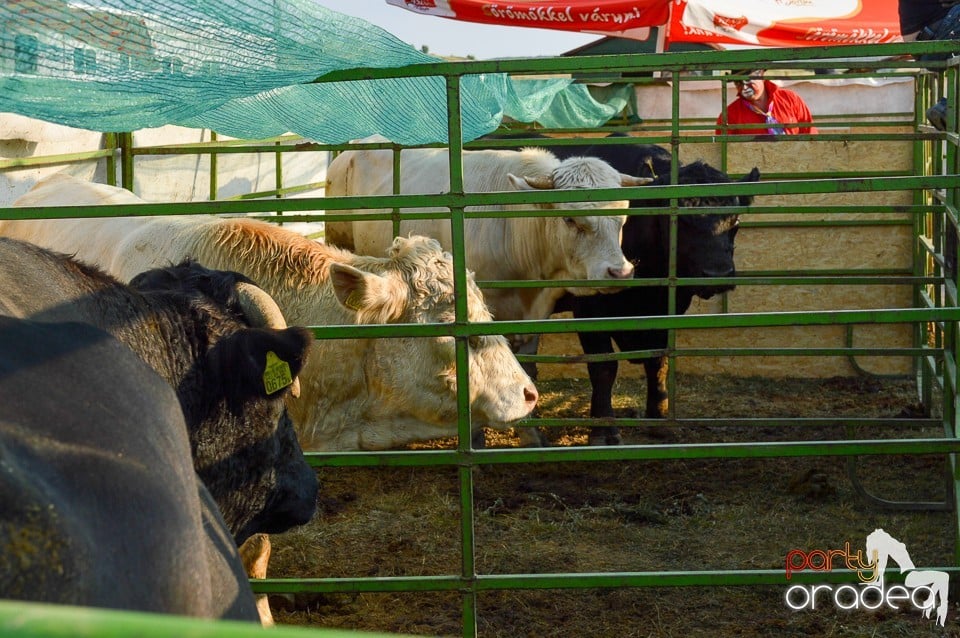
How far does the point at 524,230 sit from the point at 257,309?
13.9 feet

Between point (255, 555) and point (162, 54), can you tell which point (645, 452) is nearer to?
point (255, 555)

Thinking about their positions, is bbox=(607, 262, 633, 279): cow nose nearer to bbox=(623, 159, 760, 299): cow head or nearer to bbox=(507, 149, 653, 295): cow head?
bbox=(507, 149, 653, 295): cow head

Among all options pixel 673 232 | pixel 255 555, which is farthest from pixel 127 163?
pixel 255 555

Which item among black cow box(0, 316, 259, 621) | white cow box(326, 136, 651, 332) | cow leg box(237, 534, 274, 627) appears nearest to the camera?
black cow box(0, 316, 259, 621)

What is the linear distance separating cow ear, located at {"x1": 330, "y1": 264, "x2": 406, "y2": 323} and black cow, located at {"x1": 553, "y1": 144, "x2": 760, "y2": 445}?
97.8 inches

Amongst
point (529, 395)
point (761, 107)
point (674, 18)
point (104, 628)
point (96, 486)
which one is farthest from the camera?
point (674, 18)

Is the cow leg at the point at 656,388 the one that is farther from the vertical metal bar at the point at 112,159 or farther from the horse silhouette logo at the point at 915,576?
the vertical metal bar at the point at 112,159

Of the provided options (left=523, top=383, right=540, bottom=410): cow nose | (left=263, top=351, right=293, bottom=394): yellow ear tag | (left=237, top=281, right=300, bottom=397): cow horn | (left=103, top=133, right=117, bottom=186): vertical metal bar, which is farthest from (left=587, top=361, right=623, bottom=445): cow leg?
(left=263, top=351, right=293, bottom=394): yellow ear tag

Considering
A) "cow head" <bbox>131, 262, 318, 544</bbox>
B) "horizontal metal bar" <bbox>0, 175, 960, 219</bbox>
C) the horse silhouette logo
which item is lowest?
the horse silhouette logo

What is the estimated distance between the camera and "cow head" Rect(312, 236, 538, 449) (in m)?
4.43

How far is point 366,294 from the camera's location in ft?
13.8

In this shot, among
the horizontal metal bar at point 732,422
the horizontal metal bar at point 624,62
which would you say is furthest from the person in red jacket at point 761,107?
the horizontal metal bar at point 624,62

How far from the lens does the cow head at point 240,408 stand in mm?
2646
